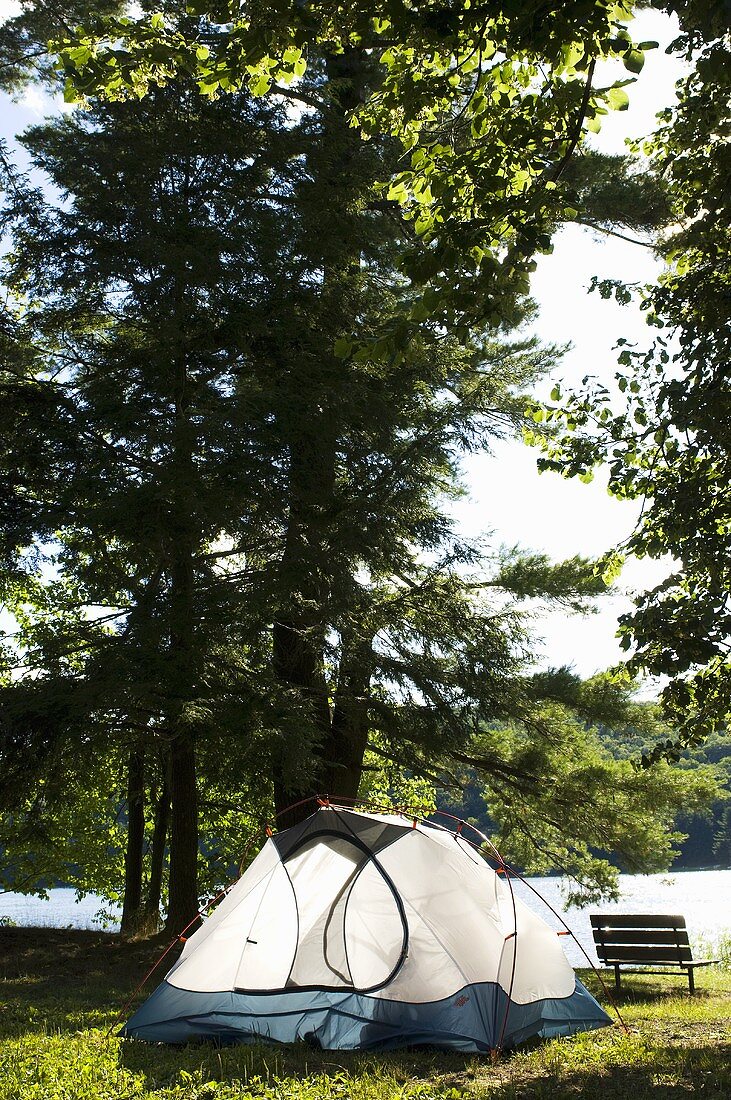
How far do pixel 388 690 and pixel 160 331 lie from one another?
4.83 metres

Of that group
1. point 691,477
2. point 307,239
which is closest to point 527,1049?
point 691,477

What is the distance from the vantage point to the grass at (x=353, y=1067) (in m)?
4.78

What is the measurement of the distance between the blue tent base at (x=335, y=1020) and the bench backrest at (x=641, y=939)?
12.1 ft

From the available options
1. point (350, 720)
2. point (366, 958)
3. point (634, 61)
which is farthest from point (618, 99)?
point (350, 720)

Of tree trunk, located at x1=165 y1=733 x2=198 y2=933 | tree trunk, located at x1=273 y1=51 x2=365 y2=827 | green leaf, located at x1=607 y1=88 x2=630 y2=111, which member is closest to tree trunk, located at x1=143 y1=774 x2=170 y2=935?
tree trunk, located at x1=165 y1=733 x2=198 y2=933

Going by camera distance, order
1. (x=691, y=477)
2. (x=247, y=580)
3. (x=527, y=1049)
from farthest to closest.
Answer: (x=247, y=580)
(x=691, y=477)
(x=527, y=1049)

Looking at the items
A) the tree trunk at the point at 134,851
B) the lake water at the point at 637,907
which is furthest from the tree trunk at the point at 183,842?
the lake water at the point at 637,907

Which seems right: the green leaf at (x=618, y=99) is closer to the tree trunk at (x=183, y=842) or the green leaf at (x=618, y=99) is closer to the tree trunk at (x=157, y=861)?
the tree trunk at (x=183, y=842)

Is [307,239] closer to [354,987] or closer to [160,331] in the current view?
[160,331]

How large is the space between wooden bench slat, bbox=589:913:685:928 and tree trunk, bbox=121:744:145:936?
280 inches

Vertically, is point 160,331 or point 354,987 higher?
point 160,331

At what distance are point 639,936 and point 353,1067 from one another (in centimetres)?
521

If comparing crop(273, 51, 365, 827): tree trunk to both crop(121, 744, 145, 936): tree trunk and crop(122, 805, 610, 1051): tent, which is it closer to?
crop(122, 805, 610, 1051): tent

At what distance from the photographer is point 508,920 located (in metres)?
6.82
